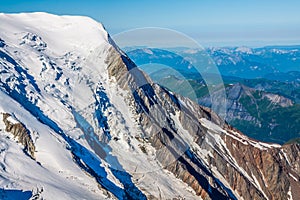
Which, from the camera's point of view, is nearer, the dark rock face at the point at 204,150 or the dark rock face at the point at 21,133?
the dark rock face at the point at 21,133

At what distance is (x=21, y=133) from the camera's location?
257 feet

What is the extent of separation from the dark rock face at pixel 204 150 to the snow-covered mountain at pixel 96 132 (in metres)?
0.40

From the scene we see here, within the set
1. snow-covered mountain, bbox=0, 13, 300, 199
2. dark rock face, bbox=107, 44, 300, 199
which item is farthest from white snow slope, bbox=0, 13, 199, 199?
dark rock face, bbox=107, 44, 300, 199

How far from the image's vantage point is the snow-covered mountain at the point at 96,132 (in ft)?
249

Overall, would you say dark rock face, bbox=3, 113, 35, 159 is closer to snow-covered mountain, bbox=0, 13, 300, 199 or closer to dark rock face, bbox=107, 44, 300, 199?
snow-covered mountain, bbox=0, 13, 300, 199

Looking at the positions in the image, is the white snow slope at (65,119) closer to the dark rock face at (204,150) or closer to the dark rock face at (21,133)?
the dark rock face at (21,133)

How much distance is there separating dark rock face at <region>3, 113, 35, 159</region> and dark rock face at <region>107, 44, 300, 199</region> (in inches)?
1509

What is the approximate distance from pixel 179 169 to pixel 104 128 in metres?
21.3

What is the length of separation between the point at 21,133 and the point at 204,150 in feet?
230

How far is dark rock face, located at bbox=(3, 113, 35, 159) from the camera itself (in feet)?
252

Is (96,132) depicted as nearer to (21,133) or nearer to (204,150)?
(21,133)

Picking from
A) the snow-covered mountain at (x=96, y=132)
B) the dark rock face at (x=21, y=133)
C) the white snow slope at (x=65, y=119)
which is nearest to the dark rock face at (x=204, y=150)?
the snow-covered mountain at (x=96, y=132)

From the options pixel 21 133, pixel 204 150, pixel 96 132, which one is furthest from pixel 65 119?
pixel 204 150

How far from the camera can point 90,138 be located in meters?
96.2
